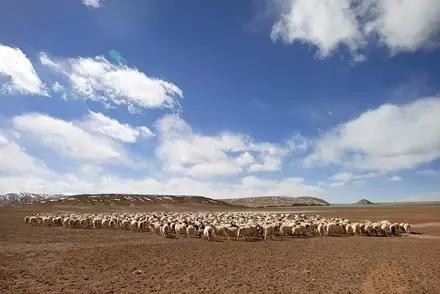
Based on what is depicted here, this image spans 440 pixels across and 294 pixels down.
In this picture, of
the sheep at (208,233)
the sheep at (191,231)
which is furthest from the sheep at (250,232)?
the sheep at (191,231)

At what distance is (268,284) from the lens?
1446 cm

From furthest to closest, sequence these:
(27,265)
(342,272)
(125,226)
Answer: (125,226), (27,265), (342,272)

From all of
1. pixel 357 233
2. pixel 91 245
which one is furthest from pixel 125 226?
pixel 357 233

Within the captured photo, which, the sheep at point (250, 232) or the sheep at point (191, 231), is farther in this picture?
the sheep at point (191, 231)

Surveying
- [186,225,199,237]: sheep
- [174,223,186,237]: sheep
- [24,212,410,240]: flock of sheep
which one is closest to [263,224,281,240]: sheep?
[24,212,410,240]: flock of sheep

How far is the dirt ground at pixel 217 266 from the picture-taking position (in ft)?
46.0

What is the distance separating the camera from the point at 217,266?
17.8 m

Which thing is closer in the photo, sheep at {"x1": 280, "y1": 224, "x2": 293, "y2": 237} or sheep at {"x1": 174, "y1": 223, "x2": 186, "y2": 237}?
sheep at {"x1": 174, "y1": 223, "x2": 186, "y2": 237}

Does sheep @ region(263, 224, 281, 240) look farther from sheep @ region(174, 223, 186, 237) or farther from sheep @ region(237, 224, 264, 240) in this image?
sheep @ region(174, 223, 186, 237)

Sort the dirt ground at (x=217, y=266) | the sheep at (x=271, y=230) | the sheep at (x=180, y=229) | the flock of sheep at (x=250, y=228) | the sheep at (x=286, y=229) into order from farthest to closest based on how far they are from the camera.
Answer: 1. the sheep at (x=286, y=229)
2. the sheep at (x=180, y=229)
3. the sheep at (x=271, y=230)
4. the flock of sheep at (x=250, y=228)
5. the dirt ground at (x=217, y=266)

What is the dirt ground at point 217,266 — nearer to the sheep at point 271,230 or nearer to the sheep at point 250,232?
the sheep at point 250,232

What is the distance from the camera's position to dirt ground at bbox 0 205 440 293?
1402cm

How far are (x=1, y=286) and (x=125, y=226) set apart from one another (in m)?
23.7

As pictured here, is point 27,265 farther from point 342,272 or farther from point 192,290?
point 342,272
